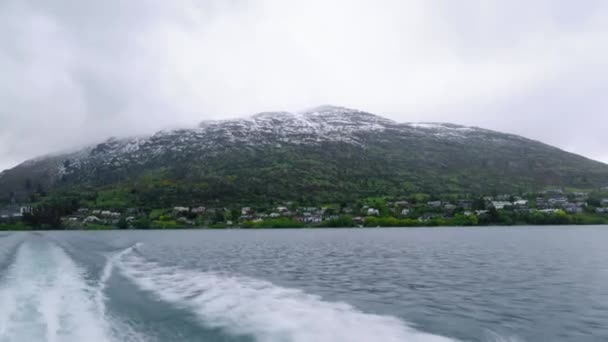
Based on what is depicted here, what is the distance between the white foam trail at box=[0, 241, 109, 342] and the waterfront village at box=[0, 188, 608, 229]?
329 ft

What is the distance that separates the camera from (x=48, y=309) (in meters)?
15.2

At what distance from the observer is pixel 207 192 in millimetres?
170125

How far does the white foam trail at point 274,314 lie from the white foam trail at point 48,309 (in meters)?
3.10

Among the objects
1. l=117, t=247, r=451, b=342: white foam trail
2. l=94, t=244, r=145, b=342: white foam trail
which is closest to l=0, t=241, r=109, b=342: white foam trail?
l=94, t=244, r=145, b=342: white foam trail

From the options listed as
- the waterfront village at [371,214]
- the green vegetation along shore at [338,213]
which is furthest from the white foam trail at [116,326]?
the green vegetation along shore at [338,213]

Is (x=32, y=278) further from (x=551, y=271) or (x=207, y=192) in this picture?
(x=207, y=192)

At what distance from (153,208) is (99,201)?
2837cm

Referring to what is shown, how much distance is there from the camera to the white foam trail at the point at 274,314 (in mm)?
12594

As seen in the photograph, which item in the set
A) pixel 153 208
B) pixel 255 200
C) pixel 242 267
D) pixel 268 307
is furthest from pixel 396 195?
pixel 268 307

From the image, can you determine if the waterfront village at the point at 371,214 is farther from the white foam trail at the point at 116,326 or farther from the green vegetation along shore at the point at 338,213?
the white foam trail at the point at 116,326

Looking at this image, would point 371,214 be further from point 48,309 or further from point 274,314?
point 48,309

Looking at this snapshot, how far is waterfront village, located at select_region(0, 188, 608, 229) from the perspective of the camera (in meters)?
118

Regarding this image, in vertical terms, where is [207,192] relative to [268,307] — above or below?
above

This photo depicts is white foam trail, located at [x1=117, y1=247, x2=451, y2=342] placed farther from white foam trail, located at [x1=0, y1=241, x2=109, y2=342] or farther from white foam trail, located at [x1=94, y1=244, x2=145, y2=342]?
white foam trail, located at [x1=0, y1=241, x2=109, y2=342]
